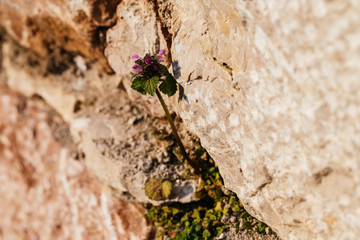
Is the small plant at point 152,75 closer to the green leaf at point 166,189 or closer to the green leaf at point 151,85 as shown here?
the green leaf at point 151,85

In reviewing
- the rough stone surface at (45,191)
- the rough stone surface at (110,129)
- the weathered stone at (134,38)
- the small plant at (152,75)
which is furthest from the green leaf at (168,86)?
the rough stone surface at (45,191)

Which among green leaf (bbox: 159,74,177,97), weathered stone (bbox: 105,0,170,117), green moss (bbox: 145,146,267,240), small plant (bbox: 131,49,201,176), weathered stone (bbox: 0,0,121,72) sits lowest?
green moss (bbox: 145,146,267,240)

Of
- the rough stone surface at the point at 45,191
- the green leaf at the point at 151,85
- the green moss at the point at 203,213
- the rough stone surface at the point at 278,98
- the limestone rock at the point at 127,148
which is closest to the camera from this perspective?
the rough stone surface at the point at 278,98

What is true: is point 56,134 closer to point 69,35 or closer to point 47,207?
point 47,207

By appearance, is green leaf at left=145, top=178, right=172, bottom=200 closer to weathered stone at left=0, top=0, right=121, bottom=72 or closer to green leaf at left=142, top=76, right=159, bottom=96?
green leaf at left=142, top=76, right=159, bottom=96

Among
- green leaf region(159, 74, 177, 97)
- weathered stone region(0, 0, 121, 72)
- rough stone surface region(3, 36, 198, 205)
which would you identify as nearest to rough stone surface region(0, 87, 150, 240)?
rough stone surface region(3, 36, 198, 205)

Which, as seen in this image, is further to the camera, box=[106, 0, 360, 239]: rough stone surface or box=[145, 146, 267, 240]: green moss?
box=[145, 146, 267, 240]: green moss

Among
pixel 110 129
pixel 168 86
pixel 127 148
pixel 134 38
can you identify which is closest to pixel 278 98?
pixel 168 86
